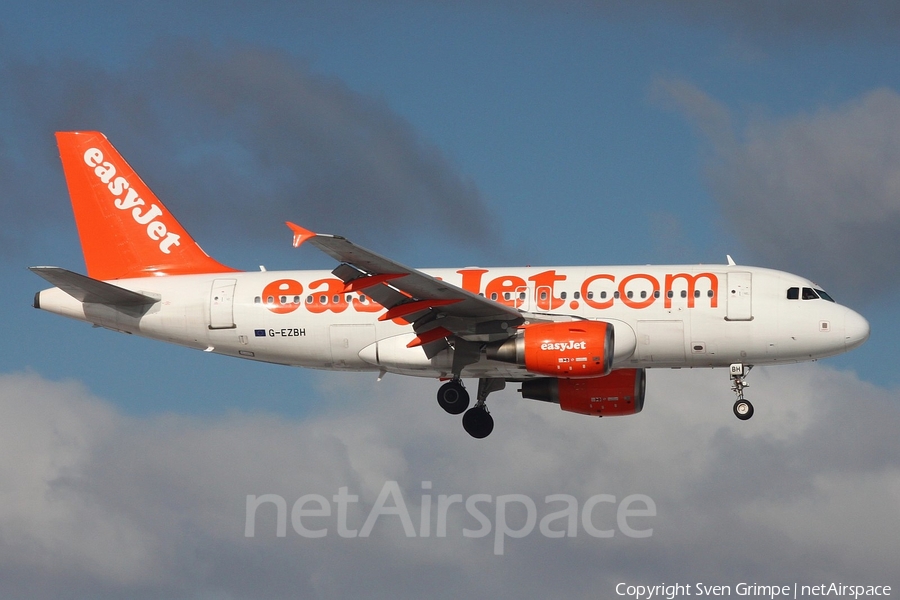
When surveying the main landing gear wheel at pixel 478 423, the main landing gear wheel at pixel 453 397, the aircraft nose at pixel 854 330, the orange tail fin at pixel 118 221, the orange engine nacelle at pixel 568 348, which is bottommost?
the main landing gear wheel at pixel 478 423

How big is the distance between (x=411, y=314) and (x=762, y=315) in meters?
11.3

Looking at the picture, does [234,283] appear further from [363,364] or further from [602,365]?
[602,365]

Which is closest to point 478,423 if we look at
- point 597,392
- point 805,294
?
point 597,392

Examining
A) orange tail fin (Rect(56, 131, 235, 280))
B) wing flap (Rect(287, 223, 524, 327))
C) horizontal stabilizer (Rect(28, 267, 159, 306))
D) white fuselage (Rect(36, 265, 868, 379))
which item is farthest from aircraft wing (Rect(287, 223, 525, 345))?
orange tail fin (Rect(56, 131, 235, 280))

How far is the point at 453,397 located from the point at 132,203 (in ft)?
48.0

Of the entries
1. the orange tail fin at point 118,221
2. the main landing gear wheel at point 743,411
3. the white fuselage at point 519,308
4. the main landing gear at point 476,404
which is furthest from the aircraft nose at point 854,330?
the orange tail fin at point 118,221

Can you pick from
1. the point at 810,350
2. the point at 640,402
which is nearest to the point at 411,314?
the point at 640,402

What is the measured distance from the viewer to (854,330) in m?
43.3

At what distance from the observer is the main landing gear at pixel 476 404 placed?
46.6 m

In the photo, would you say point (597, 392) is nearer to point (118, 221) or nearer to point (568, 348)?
point (568, 348)

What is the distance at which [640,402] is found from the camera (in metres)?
48.1

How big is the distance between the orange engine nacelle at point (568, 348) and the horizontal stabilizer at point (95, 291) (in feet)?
45.3

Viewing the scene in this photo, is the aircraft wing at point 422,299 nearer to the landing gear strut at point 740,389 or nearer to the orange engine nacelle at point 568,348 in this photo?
the orange engine nacelle at point 568,348

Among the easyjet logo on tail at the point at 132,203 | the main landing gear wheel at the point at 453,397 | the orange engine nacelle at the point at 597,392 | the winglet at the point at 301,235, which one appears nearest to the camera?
the winglet at the point at 301,235
